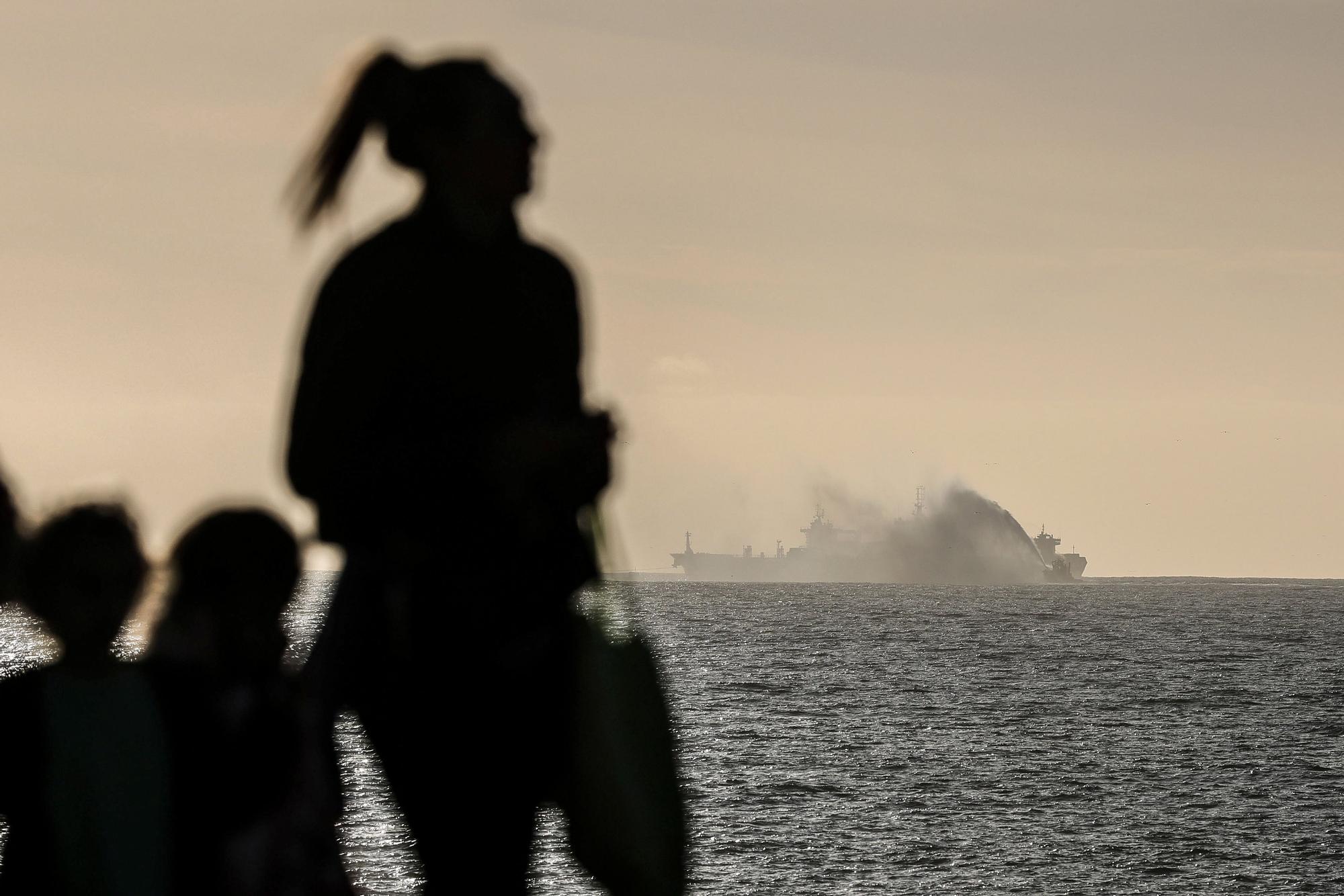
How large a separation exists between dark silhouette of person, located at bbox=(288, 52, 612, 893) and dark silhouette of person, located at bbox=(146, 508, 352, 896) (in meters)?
0.22

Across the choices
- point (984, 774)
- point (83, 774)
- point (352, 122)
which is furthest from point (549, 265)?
point (984, 774)

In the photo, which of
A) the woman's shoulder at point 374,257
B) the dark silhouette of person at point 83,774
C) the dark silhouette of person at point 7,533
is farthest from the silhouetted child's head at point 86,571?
the woman's shoulder at point 374,257

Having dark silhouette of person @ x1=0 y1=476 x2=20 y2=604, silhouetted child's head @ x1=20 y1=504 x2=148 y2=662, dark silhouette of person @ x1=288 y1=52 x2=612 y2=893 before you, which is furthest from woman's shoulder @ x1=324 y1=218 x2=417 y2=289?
dark silhouette of person @ x1=0 y1=476 x2=20 y2=604

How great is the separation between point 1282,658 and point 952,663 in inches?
1207

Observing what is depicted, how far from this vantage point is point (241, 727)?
2613 millimetres

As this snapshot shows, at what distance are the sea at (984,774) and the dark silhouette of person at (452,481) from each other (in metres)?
0.09

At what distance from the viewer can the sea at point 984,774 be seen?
148 ft

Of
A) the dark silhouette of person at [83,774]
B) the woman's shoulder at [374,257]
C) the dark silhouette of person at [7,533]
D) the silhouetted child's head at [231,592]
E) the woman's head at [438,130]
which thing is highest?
the woman's head at [438,130]

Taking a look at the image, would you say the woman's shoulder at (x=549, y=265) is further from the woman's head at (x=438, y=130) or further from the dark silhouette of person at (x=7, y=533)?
the dark silhouette of person at (x=7, y=533)

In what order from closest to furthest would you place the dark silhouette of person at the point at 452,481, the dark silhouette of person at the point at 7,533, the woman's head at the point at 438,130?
the dark silhouette of person at the point at 452,481 → the woman's head at the point at 438,130 → the dark silhouette of person at the point at 7,533

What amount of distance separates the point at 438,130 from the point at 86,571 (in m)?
0.96

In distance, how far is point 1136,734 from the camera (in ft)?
264

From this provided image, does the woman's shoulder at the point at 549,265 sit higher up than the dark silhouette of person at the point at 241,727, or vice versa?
the woman's shoulder at the point at 549,265

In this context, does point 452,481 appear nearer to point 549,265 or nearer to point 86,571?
point 549,265
